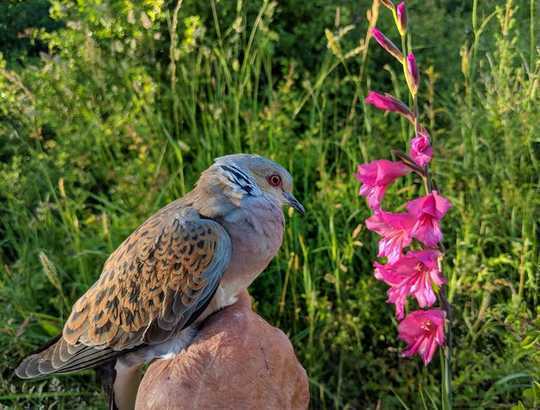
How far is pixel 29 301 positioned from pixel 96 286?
1.31m

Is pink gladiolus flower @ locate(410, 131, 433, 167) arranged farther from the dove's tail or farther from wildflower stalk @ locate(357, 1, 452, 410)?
the dove's tail

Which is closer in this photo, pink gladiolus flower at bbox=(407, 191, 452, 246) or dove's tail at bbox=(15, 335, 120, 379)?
pink gladiolus flower at bbox=(407, 191, 452, 246)

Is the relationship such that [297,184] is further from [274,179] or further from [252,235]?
[252,235]

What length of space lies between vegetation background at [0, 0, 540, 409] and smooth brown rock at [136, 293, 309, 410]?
971mm

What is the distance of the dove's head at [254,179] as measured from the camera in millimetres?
2961

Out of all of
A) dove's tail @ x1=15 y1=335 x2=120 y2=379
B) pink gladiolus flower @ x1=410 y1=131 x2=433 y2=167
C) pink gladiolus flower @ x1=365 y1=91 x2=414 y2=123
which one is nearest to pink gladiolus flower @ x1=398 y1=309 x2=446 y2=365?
pink gladiolus flower @ x1=410 y1=131 x2=433 y2=167

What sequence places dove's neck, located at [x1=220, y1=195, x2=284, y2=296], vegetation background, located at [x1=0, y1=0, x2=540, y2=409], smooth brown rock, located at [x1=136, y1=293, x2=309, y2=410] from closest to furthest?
1. smooth brown rock, located at [x1=136, y1=293, x2=309, y2=410]
2. dove's neck, located at [x1=220, y1=195, x2=284, y2=296]
3. vegetation background, located at [x1=0, y1=0, x2=540, y2=409]

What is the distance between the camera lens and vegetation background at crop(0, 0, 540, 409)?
4090 mm

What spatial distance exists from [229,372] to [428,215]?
90 centimetres

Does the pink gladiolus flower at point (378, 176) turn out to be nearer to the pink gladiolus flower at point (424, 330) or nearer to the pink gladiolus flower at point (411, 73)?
the pink gladiolus flower at point (411, 73)

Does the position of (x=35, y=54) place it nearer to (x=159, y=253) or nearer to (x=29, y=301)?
(x=29, y=301)

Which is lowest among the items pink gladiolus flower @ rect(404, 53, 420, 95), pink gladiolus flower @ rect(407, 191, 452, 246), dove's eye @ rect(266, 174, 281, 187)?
dove's eye @ rect(266, 174, 281, 187)

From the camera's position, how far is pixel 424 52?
5969mm

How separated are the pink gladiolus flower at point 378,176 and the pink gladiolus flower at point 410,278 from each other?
188mm
